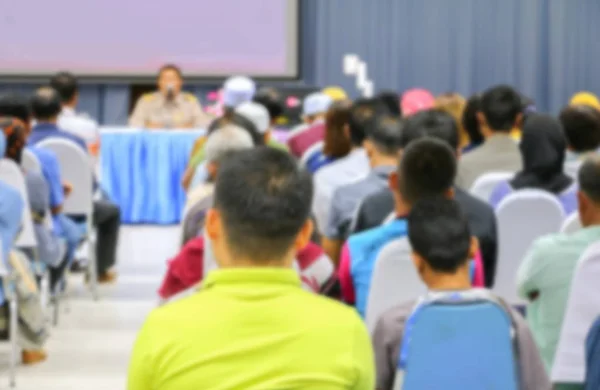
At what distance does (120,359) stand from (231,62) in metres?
7.22

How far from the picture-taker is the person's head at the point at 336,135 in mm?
5254

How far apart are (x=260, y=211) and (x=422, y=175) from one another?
1567 millimetres

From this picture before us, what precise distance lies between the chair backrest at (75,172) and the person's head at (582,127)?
2.65m

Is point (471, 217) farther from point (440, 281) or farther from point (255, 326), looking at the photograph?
point (255, 326)

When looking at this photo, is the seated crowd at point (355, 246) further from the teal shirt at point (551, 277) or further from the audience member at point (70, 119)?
the audience member at point (70, 119)

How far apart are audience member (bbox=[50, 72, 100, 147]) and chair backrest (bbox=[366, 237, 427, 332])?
4281 millimetres

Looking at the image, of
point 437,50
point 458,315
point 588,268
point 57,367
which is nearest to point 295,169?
point 458,315

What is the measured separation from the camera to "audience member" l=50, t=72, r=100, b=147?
7.50 m

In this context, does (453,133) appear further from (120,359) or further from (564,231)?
(120,359)

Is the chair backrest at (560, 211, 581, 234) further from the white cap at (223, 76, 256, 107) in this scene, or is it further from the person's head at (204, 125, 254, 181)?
the white cap at (223, 76, 256, 107)

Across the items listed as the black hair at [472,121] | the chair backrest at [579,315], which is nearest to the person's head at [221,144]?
the chair backrest at [579,315]

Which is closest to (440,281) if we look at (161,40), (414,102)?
(414,102)

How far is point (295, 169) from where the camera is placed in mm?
1751

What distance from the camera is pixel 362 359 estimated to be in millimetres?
1708
